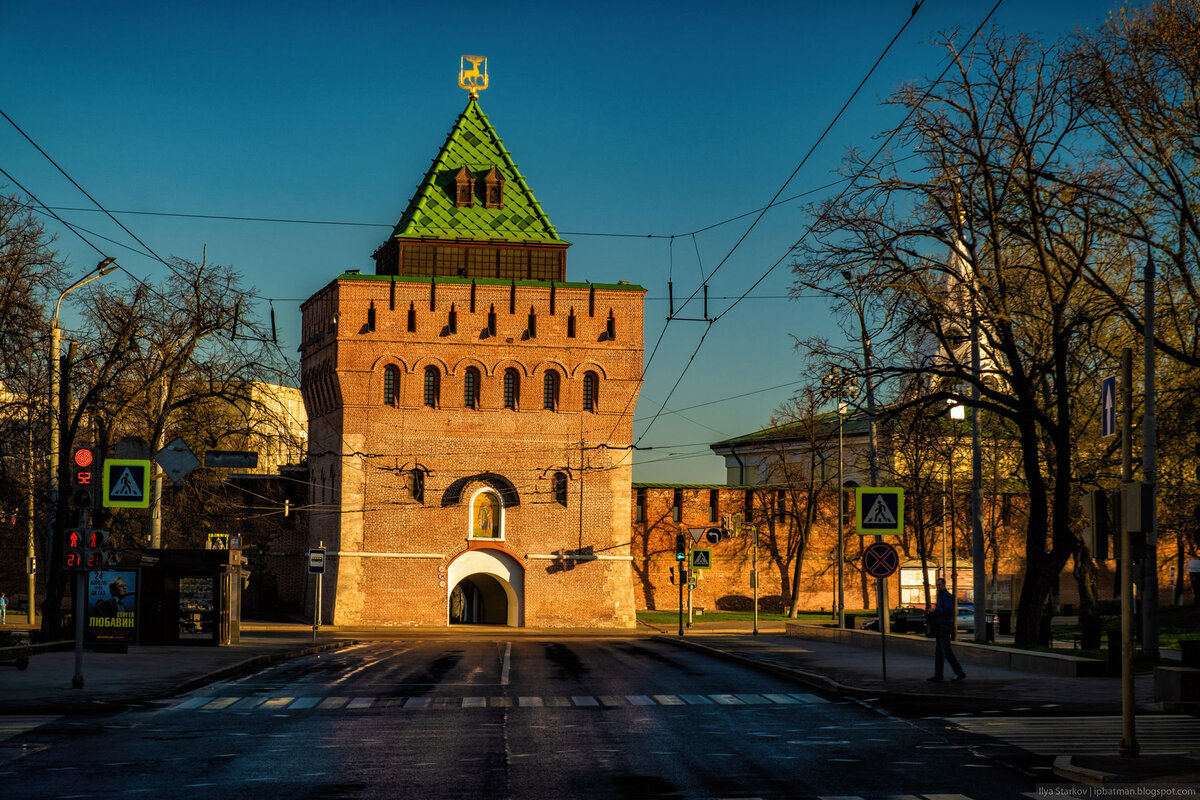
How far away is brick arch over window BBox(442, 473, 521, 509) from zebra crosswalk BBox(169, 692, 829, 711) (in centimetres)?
3736

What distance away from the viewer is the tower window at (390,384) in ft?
195

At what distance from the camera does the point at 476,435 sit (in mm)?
59219

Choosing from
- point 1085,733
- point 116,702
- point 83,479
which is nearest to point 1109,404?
point 1085,733

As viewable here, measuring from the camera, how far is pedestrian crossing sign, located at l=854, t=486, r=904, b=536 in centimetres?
2242

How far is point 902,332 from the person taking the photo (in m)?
28.2

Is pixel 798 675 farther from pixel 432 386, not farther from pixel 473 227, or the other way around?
pixel 473 227

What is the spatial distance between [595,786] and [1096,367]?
26.1 meters

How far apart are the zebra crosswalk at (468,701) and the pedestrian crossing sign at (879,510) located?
300 cm

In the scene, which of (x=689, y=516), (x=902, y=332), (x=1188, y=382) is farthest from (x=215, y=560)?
(x=689, y=516)

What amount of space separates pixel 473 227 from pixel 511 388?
7757 mm

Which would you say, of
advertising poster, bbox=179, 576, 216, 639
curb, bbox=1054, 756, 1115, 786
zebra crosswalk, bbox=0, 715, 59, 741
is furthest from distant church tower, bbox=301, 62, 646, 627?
curb, bbox=1054, 756, 1115, 786

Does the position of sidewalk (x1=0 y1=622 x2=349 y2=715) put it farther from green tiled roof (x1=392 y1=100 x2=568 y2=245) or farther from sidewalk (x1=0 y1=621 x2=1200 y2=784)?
green tiled roof (x1=392 y1=100 x2=568 y2=245)

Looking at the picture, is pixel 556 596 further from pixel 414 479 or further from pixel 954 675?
pixel 954 675

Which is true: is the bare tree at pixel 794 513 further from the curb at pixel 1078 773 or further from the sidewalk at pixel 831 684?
the curb at pixel 1078 773
